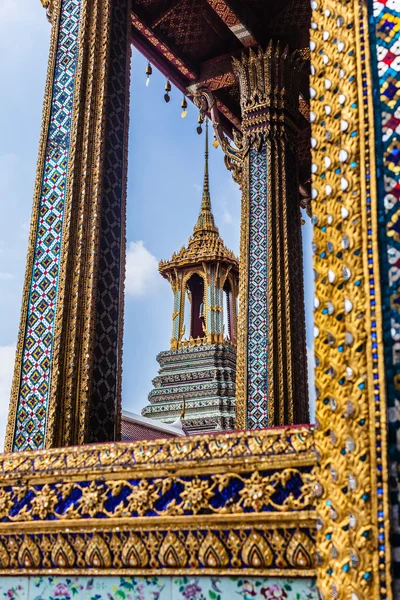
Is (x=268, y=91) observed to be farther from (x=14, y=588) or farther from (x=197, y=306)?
(x=197, y=306)

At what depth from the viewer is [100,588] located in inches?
72.4

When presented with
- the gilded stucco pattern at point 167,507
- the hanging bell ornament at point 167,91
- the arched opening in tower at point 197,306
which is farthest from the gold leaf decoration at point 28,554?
the arched opening in tower at point 197,306

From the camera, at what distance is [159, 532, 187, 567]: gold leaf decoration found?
1.72 m

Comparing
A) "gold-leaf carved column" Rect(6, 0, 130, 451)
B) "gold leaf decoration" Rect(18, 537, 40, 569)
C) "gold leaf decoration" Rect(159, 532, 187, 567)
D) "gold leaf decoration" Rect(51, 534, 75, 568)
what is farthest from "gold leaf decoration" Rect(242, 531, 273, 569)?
"gold-leaf carved column" Rect(6, 0, 130, 451)

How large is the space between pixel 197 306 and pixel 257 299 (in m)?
7.43

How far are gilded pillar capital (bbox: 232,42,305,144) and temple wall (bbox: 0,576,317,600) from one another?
14.6ft

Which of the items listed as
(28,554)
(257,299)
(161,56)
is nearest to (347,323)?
(28,554)

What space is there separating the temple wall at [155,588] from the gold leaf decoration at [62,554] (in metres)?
0.04

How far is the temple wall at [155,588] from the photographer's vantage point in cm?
158

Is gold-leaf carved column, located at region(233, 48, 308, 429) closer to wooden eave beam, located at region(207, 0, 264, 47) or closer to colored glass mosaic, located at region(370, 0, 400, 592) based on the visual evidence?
wooden eave beam, located at region(207, 0, 264, 47)

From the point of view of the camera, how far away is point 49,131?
3.16 meters

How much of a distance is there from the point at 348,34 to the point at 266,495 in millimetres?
1152

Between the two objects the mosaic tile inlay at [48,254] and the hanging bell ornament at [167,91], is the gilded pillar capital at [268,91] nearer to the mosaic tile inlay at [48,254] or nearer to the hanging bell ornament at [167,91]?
the hanging bell ornament at [167,91]

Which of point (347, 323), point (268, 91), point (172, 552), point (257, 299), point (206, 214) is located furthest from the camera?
point (206, 214)
